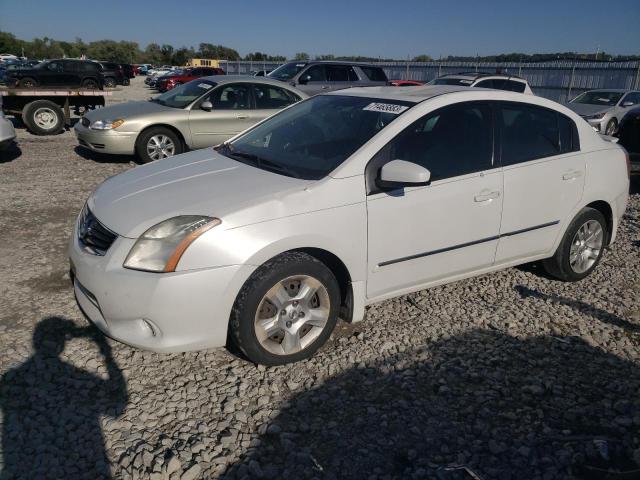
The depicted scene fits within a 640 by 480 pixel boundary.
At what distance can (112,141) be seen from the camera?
27.9 feet

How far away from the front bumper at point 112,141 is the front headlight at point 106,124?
0.07 meters

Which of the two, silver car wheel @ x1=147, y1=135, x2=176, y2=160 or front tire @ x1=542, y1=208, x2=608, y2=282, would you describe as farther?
silver car wheel @ x1=147, y1=135, x2=176, y2=160

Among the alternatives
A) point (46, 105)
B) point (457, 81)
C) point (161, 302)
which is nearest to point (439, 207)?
point (161, 302)

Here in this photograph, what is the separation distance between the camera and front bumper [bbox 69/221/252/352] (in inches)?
109

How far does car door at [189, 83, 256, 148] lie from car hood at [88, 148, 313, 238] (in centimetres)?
527

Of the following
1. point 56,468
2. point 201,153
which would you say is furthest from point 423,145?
point 56,468

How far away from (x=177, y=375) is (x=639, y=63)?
75.9 feet

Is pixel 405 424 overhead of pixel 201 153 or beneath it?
beneath

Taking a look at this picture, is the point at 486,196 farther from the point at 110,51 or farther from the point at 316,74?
the point at 110,51

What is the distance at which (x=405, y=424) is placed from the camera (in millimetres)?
2703

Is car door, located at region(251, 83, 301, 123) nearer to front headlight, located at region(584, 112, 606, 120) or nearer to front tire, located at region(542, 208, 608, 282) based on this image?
front tire, located at region(542, 208, 608, 282)

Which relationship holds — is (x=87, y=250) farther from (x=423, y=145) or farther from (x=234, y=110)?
(x=234, y=110)

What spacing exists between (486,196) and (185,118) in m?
6.39

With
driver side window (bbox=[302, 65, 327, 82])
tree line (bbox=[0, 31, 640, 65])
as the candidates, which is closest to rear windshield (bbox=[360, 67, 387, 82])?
driver side window (bbox=[302, 65, 327, 82])
